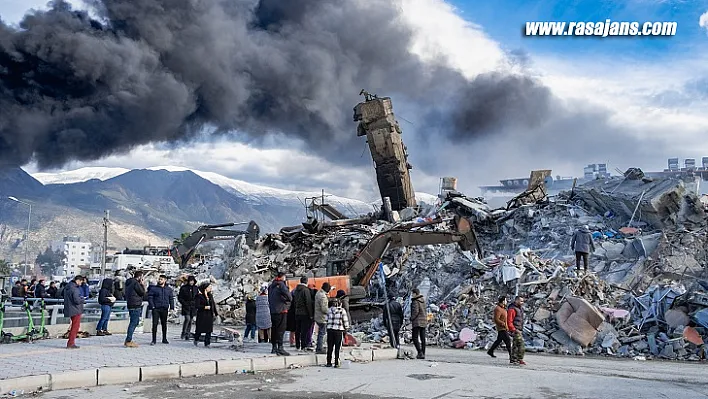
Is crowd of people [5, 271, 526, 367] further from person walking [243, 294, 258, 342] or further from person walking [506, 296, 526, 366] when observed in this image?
person walking [243, 294, 258, 342]

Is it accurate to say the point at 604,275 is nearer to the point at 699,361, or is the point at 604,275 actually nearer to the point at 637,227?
the point at 637,227

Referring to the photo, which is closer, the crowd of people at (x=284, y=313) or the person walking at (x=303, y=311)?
the crowd of people at (x=284, y=313)

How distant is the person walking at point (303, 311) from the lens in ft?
38.6

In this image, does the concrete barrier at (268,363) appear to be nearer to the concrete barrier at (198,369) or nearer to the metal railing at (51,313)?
the concrete barrier at (198,369)

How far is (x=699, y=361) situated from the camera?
43.2 feet

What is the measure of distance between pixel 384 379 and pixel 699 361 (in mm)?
7814

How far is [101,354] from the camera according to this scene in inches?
416

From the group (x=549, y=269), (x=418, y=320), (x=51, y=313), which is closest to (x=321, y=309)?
(x=418, y=320)

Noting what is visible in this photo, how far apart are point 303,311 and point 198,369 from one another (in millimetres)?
2751

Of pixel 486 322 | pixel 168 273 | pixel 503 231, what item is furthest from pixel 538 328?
pixel 168 273

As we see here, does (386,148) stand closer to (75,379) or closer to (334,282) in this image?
(334,282)

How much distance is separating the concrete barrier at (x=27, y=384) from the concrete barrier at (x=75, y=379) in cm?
9

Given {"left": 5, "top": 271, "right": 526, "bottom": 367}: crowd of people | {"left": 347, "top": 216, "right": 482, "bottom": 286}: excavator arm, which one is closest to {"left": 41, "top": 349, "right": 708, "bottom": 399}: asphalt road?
{"left": 5, "top": 271, "right": 526, "bottom": 367}: crowd of people

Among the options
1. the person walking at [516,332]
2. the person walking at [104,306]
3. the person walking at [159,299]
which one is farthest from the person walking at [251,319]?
the person walking at [516,332]
